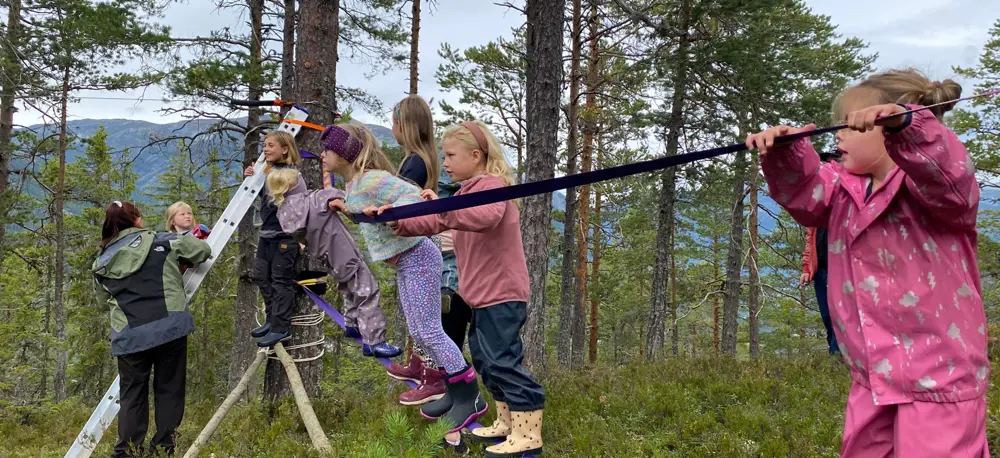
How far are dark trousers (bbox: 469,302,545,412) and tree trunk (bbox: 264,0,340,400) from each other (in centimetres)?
217

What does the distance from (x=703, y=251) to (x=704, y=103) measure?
18462 millimetres

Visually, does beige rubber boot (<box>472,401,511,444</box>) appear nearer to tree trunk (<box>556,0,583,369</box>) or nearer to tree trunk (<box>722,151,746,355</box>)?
tree trunk (<box>556,0,583,369</box>)

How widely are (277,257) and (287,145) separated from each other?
879 mm

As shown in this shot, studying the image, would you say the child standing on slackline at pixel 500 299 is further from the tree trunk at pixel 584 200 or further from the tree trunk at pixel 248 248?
the tree trunk at pixel 584 200

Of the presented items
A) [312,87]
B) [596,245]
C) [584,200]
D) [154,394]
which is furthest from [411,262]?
[596,245]

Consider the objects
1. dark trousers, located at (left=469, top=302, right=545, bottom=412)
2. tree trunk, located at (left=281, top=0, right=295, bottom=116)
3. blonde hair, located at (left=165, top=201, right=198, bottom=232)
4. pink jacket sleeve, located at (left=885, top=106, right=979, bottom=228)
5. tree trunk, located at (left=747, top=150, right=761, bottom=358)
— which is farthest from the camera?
tree trunk, located at (left=747, top=150, right=761, bottom=358)

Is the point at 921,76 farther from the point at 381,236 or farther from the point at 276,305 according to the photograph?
the point at 276,305

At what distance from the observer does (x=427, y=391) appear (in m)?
4.12

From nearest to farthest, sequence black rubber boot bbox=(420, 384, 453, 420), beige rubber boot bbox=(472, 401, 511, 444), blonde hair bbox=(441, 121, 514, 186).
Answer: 1. blonde hair bbox=(441, 121, 514, 186)
2. beige rubber boot bbox=(472, 401, 511, 444)
3. black rubber boot bbox=(420, 384, 453, 420)

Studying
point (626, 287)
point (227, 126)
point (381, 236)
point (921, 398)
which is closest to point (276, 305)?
point (381, 236)

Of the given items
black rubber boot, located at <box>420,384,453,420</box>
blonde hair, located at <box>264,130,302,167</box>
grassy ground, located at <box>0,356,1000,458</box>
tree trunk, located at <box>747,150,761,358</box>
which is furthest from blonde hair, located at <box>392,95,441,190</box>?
tree trunk, located at <box>747,150,761,358</box>

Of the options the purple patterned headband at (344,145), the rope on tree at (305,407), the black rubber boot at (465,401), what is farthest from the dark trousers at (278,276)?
the black rubber boot at (465,401)

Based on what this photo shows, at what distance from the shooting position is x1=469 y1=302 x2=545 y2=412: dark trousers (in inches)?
125

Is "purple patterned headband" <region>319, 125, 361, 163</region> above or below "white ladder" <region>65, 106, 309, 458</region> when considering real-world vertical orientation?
above
